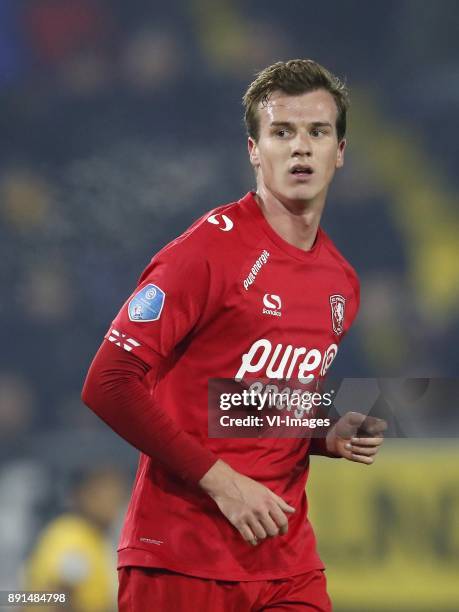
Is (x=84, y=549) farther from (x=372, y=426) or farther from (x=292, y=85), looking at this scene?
(x=292, y=85)

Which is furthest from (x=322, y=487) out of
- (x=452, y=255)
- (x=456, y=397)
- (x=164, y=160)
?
(x=164, y=160)

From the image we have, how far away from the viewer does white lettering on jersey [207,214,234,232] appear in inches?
79.0

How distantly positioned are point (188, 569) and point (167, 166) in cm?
288

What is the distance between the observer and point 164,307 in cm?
185

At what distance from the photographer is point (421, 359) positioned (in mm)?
4262

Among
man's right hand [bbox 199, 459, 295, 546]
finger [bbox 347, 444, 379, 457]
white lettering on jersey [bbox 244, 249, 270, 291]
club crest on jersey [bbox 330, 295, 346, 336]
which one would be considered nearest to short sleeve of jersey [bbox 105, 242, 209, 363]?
white lettering on jersey [bbox 244, 249, 270, 291]

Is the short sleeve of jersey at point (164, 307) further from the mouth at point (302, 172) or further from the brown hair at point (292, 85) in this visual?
the brown hair at point (292, 85)

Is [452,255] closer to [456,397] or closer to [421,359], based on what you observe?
[421,359]

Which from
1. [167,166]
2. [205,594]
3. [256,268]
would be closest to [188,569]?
[205,594]

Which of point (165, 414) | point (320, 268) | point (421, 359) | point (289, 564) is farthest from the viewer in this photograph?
point (421, 359)

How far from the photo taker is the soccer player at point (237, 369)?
6.03ft

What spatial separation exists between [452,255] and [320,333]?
255cm

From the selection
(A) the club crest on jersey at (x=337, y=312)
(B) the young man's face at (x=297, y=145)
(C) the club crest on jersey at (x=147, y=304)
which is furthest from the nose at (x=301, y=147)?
(C) the club crest on jersey at (x=147, y=304)

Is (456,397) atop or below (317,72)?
below
